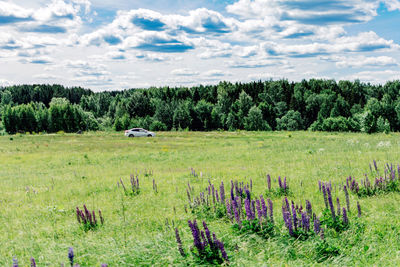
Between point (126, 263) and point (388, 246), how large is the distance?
477 cm

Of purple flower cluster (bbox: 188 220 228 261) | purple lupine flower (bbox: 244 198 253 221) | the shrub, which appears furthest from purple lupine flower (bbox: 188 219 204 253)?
the shrub

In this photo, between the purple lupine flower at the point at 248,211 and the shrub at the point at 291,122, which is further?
the shrub at the point at 291,122

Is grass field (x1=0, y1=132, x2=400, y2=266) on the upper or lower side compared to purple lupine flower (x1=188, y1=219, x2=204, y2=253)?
lower

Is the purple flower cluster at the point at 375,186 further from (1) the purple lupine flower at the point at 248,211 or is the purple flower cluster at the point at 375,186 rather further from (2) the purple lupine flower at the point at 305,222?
(1) the purple lupine flower at the point at 248,211

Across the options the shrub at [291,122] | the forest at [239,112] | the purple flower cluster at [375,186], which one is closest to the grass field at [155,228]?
the purple flower cluster at [375,186]

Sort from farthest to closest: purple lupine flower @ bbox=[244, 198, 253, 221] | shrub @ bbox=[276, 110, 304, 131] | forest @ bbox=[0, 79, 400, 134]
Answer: shrub @ bbox=[276, 110, 304, 131] → forest @ bbox=[0, 79, 400, 134] → purple lupine flower @ bbox=[244, 198, 253, 221]

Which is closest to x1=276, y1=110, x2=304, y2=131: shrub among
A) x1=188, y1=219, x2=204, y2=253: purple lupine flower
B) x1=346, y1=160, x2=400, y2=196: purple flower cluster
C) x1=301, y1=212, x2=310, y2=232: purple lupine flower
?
x1=346, y1=160, x2=400, y2=196: purple flower cluster

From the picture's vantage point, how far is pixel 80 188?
1370 centimetres

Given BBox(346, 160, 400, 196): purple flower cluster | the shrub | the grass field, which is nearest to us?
the grass field

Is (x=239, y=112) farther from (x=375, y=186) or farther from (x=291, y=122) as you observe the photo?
(x=375, y=186)

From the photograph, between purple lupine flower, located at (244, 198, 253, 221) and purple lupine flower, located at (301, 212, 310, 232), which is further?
purple lupine flower, located at (244, 198, 253, 221)

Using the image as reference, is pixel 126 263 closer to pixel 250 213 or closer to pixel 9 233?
pixel 250 213

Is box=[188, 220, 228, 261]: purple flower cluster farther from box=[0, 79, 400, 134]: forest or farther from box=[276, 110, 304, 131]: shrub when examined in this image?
box=[276, 110, 304, 131]: shrub

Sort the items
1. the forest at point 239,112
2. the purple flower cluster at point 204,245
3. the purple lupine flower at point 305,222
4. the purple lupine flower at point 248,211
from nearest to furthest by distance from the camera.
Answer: the purple flower cluster at point 204,245 → the purple lupine flower at point 305,222 → the purple lupine flower at point 248,211 → the forest at point 239,112
